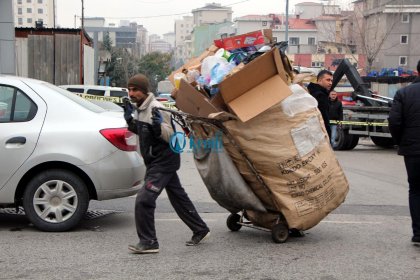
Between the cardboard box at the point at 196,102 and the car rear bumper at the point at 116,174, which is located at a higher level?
the cardboard box at the point at 196,102

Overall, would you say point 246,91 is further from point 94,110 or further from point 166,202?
point 166,202

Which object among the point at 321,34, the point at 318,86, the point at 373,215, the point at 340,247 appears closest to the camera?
the point at 340,247

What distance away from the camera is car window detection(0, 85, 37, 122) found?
638 cm

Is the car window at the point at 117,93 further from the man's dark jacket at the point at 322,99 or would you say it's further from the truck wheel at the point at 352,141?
the man's dark jacket at the point at 322,99

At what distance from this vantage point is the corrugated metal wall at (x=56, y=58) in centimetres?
2366

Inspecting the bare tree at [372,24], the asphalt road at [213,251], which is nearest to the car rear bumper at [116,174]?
the asphalt road at [213,251]

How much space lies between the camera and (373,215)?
24.9ft

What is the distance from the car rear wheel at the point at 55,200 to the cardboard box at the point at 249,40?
2.05 m

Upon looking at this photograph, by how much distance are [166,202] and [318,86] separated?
2.55 metres

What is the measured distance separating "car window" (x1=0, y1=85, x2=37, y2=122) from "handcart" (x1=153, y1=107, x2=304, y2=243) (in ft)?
5.27

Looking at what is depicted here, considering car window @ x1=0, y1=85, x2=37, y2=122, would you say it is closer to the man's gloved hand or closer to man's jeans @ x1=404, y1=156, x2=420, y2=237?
the man's gloved hand

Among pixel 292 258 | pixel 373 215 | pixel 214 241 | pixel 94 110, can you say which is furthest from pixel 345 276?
pixel 94 110

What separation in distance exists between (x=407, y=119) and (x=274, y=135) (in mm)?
1286

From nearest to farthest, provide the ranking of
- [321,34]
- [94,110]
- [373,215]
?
1. [94,110]
2. [373,215]
3. [321,34]
